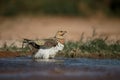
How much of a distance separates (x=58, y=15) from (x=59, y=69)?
15.6 metres

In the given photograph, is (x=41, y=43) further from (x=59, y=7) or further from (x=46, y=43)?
(x=59, y=7)

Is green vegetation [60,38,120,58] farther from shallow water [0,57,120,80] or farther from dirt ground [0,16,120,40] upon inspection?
dirt ground [0,16,120,40]

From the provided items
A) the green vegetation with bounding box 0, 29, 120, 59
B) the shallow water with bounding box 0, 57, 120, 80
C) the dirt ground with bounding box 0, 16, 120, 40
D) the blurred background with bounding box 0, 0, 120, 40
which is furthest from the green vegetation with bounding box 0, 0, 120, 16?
the shallow water with bounding box 0, 57, 120, 80

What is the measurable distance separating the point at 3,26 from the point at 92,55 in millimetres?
8980

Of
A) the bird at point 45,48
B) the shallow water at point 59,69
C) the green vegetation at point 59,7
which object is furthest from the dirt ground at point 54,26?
the shallow water at point 59,69

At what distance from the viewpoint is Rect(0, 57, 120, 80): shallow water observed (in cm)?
1166

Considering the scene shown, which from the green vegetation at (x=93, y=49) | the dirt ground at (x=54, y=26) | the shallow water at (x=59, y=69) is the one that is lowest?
the shallow water at (x=59, y=69)

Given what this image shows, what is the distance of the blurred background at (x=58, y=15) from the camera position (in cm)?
2383

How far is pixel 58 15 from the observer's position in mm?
28078

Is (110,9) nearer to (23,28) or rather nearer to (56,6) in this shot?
(56,6)

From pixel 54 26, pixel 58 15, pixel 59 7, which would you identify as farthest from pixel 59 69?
pixel 59 7

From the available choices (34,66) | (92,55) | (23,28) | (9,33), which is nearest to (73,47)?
(92,55)

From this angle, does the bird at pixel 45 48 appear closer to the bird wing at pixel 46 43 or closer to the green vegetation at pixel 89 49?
the bird wing at pixel 46 43

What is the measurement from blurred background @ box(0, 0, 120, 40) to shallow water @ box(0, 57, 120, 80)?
8553 millimetres
